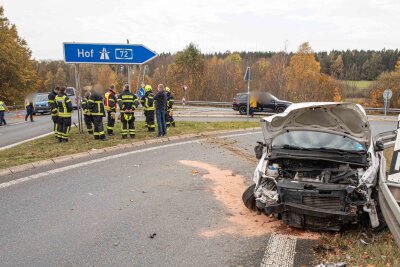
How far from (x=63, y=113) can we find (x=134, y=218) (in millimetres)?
7146

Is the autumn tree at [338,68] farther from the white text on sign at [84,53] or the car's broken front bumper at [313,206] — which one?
the car's broken front bumper at [313,206]

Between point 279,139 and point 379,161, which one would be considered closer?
point 379,161

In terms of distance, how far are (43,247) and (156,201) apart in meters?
2.01

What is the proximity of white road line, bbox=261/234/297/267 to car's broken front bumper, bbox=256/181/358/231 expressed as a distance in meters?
0.30

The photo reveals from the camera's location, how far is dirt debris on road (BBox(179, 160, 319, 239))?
183 inches

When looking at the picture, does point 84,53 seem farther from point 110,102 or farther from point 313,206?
point 313,206

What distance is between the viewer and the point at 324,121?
5.38 m

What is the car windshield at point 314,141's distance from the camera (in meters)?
4.96

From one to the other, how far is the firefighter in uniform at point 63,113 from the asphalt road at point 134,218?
10.5 ft

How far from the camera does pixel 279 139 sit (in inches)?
213

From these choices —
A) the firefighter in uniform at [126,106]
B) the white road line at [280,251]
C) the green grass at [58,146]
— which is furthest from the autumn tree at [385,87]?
the white road line at [280,251]

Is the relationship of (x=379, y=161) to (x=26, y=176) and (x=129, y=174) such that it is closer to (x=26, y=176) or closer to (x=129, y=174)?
(x=129, y=174)

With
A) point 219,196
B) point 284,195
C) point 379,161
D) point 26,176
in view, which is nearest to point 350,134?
point 379,161

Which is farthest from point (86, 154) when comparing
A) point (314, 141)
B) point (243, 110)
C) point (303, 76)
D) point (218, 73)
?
point (218, 73)
